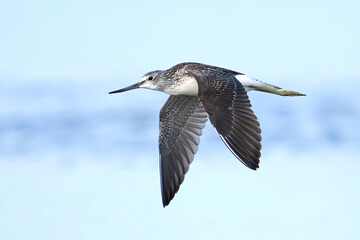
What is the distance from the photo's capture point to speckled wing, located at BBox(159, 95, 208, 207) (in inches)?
572

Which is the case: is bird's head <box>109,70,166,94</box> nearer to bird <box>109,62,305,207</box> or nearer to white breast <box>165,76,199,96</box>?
bird <box>109,62,305,207</box>

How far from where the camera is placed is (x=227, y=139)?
12094 mm

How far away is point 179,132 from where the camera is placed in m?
14.9

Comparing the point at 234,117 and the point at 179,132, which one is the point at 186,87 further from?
the point at 234,117

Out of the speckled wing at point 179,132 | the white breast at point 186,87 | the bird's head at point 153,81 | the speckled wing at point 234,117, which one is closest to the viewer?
the speckled wing at point 234,117

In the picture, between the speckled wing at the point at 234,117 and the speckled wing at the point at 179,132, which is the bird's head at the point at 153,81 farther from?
the speckled wing at the point at 234,117

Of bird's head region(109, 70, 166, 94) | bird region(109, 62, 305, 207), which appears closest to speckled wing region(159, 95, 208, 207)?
bird region(109, 62, 305, 207)

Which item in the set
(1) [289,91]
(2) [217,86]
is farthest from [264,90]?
(2) [217,86]

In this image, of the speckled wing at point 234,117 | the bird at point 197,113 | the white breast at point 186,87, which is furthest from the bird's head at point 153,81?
the speckled wing at point 234,117

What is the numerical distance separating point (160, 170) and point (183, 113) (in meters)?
1.00

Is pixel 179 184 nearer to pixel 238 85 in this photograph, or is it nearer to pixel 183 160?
pixel 183 160

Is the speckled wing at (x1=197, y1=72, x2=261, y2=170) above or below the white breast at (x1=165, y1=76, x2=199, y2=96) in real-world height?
above

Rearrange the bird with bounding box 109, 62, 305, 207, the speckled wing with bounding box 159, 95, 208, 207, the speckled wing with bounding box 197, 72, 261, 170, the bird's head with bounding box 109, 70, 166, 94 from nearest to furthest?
the speckled wing with bounding box 197, 72, 261, 170
the bird with bounding box 109, 62, 305, 207
the bird's head with bounding box 109, 70, 166, 94
the speckled wing with bounding box 159, 95, 208, 207

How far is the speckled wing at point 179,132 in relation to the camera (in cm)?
1454
